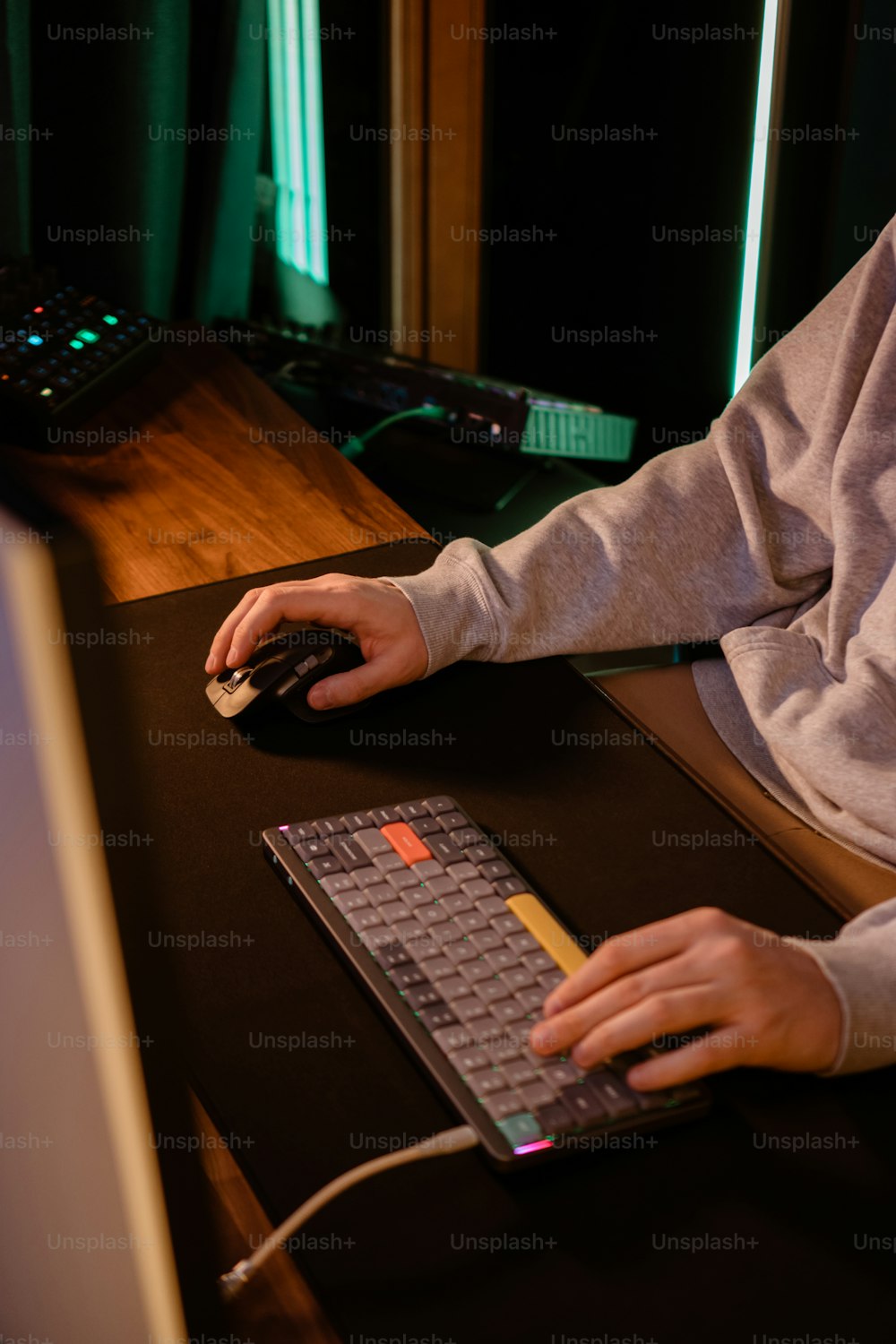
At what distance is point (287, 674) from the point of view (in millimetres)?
869

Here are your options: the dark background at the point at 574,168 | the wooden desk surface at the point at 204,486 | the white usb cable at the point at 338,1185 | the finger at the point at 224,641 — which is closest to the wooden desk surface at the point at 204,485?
the wooden desk surface at the point at 204,486

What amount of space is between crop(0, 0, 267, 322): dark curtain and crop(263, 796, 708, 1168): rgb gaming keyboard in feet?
3.49

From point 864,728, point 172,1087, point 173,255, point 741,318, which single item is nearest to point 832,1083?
point 864,728

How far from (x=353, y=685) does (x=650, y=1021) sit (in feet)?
1.20

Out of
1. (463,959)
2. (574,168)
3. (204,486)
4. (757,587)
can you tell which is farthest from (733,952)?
(574,168)

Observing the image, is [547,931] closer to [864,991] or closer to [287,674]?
[864,991]

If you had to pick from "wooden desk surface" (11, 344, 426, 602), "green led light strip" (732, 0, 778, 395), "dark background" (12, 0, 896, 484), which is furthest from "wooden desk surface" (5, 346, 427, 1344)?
"green led light strip" (732, 0, 778, 395)

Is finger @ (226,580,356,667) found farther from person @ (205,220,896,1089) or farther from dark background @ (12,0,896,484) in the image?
dark background @ (12,0,896,484)

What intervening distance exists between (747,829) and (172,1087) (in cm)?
52

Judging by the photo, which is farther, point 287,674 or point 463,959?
point 287,674

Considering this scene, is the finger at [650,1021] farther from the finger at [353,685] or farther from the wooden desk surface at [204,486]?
the wooden desk surface at [204,486]

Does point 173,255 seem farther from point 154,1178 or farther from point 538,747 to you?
point 154,1178

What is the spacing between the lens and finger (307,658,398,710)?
34.3 inches

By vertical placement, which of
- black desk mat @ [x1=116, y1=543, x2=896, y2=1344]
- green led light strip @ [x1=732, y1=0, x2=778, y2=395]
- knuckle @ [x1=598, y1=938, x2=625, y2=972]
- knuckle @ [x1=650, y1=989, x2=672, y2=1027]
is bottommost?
black desk mat @ [x1=116, y1=543, x2=896, y2=1344]
